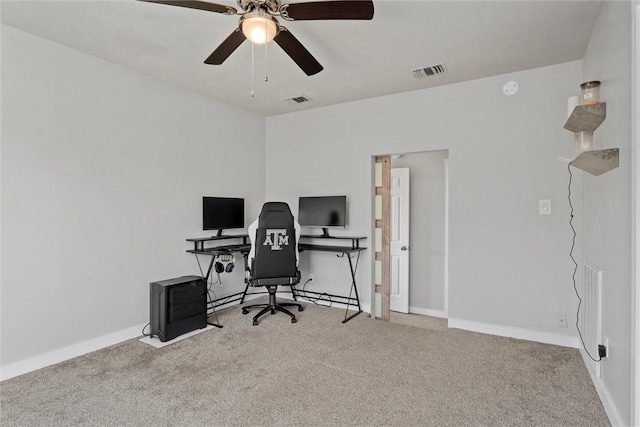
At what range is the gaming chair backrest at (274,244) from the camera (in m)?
3.61

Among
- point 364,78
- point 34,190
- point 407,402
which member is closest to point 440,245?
point 364,78

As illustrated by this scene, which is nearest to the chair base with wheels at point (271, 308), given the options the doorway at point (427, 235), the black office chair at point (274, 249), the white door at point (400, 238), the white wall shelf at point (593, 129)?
→ the black office chair at point (274, 249)

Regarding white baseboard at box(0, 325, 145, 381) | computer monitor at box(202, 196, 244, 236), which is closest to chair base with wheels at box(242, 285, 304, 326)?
computer monitor at box(202, 196, 244, 236)

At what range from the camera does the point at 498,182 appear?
3.36m

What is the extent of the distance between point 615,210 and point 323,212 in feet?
9.33

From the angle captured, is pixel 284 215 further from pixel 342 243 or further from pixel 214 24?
pixel 214 24

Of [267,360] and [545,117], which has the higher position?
[545,117]

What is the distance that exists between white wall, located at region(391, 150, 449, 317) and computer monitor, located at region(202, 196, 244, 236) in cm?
224

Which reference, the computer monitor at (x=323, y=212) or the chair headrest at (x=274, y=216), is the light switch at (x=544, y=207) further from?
the chair headrest at (x=274, y=216)

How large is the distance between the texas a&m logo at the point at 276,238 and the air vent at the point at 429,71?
205cm

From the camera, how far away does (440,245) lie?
15.3ft

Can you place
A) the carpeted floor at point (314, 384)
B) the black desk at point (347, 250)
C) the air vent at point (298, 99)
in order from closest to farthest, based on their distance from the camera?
the carpeted floor at point (314, 384) < the black desk at point (347, 250) < the air vent at point (298, 99)

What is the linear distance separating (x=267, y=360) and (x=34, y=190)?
2.26 meters

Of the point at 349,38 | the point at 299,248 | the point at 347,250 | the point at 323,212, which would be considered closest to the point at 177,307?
the point at 299,248
